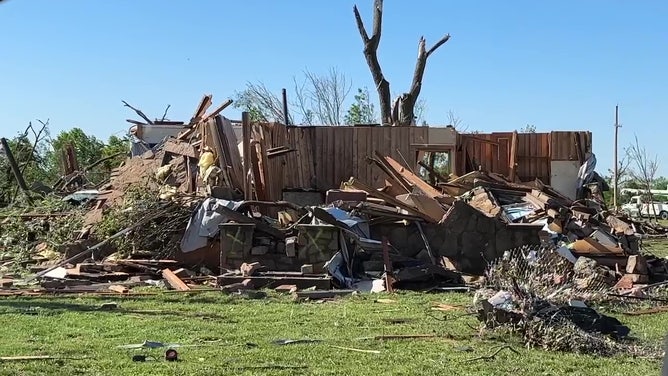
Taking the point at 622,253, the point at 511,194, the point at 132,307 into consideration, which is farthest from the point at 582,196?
the point at 132,307

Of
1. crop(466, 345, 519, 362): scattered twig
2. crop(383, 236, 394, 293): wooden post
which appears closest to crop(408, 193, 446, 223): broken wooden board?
crop(383, 236, 394, 293): wooden post

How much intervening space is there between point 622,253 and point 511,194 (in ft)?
10.8

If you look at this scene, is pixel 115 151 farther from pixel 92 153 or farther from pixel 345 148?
pixel 345 148

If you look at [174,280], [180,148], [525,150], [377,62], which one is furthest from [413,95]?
[174,280]

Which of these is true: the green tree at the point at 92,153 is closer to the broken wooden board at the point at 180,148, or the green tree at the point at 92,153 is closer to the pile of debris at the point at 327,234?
the broken wooden board at the point at 180,148

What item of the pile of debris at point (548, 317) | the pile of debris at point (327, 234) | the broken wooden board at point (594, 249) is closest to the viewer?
the pile of debris at point (548, 317)

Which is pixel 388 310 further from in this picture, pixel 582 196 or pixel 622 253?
pixel 582 196

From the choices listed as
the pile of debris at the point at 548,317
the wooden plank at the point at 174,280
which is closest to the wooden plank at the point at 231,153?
the wooden plank at the point at 174,280

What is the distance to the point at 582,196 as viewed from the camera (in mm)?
22125

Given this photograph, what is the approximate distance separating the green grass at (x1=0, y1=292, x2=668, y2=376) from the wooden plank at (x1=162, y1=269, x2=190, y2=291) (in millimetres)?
1047

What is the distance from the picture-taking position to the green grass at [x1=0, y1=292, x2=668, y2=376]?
6457mm

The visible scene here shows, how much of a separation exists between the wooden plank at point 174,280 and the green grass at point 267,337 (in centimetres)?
105

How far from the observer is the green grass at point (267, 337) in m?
6.46

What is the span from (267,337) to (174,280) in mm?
5234
